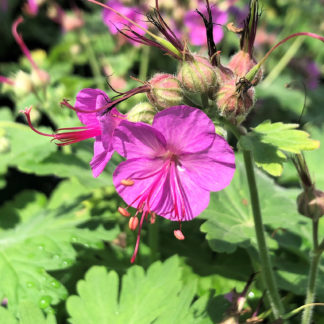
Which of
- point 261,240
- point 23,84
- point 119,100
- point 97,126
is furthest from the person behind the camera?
point 23,84

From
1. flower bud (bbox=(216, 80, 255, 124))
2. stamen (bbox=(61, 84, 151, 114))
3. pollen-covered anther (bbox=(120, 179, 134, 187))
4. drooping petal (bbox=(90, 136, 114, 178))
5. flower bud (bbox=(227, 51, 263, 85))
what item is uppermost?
flower bud (bbox=(227, 51, 263, 85))

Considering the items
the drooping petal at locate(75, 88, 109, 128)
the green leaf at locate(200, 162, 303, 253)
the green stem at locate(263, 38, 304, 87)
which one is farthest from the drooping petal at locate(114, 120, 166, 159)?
the green stem at locate(263, 38, 304, 87)

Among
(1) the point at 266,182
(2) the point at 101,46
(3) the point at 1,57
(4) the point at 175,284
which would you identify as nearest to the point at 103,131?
(4) the point at 175,284

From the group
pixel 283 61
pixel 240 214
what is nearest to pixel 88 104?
pixel 240 214

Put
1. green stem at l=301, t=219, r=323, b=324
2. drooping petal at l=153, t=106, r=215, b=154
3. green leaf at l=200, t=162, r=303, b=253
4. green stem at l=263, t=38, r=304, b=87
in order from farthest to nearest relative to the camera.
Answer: green stem at l=263, t=38, r=304, b=87 → green leaf at l=200, t=162, r=303, b=253 → green stem at l=301, t=219, r=323, b=324 → drooping petal at l=153, t=106, r=215, b=154

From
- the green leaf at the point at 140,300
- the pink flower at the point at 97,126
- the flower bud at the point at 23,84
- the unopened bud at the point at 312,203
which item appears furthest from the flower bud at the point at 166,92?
the flower bud at the point at 23,84

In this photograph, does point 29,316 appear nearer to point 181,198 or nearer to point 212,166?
point 181,198

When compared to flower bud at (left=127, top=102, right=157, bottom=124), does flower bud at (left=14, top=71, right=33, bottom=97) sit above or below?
below

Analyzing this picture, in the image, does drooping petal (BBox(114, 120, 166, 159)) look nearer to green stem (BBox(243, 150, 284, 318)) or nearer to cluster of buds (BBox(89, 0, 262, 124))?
cluster of buds (BBox(89, 0, 262, 124))
